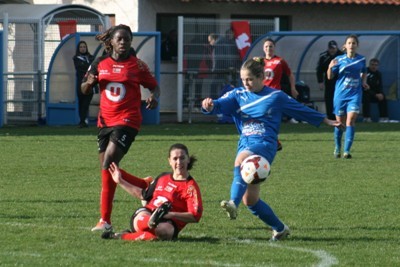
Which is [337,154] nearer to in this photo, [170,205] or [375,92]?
[170,205]

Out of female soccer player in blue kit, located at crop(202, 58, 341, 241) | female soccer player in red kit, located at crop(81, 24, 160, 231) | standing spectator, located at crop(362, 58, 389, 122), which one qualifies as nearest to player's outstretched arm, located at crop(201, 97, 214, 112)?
female soccer player in blue kit, located at crop(202, 58, 341, 241)

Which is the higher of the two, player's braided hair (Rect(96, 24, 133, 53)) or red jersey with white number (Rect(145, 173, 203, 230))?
player's braided hair (Rect(96, 24, 133, 53))

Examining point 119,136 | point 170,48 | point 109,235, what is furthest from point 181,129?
point 109,235

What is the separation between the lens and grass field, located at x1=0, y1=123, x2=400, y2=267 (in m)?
8.80

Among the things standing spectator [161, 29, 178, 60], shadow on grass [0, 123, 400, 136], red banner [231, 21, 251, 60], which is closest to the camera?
shadow on grass [0, 123, 400, 136]

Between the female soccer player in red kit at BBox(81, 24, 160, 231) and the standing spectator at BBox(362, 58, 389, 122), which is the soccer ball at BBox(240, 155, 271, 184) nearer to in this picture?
the female soccer player in red kit at BBox(81, 24, 160, 231)

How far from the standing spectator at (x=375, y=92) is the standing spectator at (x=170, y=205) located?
1859cm

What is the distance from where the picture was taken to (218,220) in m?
11.0

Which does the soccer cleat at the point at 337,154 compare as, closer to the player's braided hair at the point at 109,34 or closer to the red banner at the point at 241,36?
the player's braided hair at the point at 109,34

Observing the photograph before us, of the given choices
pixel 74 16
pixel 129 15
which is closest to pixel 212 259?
pixel 74 16

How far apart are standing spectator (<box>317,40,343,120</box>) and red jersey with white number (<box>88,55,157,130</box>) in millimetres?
17165

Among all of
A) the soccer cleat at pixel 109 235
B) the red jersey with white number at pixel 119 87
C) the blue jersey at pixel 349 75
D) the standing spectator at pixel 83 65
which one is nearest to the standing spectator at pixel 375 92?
the standing spectator at pixel 83 65

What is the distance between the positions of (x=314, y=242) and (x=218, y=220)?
1.64 meters

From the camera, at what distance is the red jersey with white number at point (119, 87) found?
10.2m
